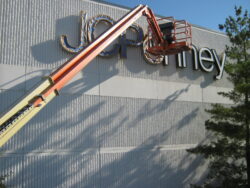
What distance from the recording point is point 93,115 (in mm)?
16109

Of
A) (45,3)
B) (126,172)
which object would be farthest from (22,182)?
(45,3)

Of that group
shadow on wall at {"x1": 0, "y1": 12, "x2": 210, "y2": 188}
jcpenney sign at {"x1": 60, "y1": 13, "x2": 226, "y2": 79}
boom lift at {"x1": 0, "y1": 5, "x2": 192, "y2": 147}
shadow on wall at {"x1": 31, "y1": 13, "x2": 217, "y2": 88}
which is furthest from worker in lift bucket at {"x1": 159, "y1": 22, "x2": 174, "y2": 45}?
shadow on wall at {"x1": 0, "y1": 12, "x2": 210, "y2": 188}

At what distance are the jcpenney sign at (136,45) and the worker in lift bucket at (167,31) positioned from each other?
54.9 inches

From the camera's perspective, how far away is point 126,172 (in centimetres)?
1666

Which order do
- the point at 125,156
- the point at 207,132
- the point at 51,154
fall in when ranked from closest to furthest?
the point at 51,154 < the point at 125,156 < the point at 207,132

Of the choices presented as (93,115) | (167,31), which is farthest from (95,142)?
(167,31)

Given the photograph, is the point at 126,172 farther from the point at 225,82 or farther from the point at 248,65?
the point at 225,82

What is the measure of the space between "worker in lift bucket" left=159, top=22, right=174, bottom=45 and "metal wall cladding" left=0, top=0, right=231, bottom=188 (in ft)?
4.70

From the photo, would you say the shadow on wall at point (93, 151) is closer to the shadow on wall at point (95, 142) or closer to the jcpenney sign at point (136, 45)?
the shadow on wall at point (95, 142)

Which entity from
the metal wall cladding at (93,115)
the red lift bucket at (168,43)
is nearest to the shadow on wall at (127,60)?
the metal wall cladding at (93,115)

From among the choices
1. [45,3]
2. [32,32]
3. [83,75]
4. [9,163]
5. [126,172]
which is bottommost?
[126,172]

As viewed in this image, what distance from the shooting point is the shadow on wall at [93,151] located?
1416 centimetres

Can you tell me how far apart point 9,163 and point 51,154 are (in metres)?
2.01

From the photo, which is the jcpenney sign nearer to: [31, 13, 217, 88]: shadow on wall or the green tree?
[31, 13, 217, 88]: shadow on wall
